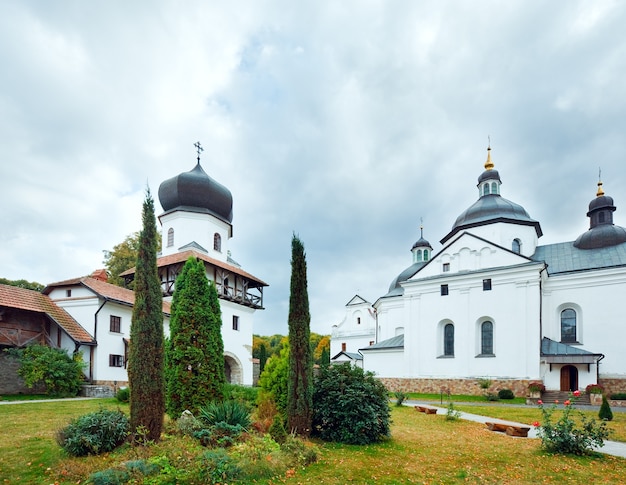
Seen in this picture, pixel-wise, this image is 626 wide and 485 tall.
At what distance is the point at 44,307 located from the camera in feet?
63.6

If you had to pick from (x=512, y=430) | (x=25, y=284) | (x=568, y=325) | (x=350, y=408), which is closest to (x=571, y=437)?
(x=512, y=430)

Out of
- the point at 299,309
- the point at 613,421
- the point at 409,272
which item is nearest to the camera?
the point at 299,309

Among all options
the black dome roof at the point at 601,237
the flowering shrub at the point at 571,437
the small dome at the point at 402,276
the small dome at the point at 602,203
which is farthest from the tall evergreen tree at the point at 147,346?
the small dome at the point at 402,276

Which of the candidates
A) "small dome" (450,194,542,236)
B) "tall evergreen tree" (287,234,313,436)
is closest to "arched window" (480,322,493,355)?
"small dome" (450,194,542,236)

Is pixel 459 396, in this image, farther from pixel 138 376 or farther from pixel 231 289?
pixel 138 376

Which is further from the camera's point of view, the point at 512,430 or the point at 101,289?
the point at 101,289

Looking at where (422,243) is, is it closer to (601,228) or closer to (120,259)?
(601,228)

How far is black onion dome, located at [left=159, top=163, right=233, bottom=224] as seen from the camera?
28000 millimetres

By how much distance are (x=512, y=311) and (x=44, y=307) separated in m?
26.0

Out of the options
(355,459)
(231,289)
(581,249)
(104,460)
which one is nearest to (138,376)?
(104,460)

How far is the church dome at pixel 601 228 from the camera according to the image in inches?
1031

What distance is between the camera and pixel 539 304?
78.6 feet

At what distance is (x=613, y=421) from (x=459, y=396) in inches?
422

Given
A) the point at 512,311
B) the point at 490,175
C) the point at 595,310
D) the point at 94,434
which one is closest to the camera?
the point at 94,434
